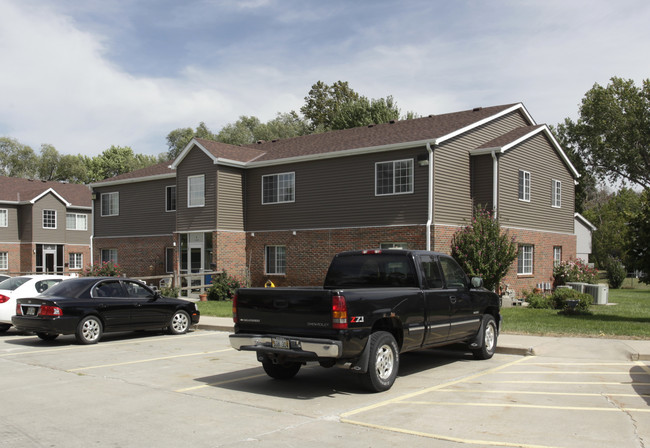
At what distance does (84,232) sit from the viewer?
155ft

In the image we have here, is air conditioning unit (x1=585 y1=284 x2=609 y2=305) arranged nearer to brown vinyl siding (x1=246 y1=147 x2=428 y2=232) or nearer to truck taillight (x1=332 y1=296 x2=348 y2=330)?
brown vinyl siding (x1=246 y1=147 x2=428 y2=232)

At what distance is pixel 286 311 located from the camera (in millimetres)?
8633

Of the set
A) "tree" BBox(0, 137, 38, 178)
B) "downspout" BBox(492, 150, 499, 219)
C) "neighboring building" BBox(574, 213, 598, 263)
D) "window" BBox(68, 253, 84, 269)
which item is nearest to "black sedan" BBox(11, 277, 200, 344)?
"downspout" BBox(492, 150, 499, 219)

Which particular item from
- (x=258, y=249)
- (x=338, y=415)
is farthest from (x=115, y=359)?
(x=258, y=249)

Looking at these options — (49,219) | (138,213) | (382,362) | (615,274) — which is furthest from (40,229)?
(382,362)

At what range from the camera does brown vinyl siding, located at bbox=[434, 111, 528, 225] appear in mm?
22031

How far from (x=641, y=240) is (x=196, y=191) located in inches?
721

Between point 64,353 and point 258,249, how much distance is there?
15.3 m

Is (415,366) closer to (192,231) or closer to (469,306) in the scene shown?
(469,306)

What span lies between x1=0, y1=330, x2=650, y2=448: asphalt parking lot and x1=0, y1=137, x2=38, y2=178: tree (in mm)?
71051

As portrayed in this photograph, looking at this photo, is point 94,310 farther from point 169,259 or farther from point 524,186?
point 524,186

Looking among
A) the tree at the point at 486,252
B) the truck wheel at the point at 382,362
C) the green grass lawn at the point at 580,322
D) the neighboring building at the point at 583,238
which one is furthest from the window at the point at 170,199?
the neighboring building at the point at 583,238

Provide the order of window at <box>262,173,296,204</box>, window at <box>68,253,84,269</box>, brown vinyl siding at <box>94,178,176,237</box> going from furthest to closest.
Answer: window at <box>68,253,84,269</box> → brown vinyl siding at <box>94,178,176,237</box> → window at <box>262,173,296,204</box>

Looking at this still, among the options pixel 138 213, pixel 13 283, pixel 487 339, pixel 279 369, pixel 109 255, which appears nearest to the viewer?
pixel 279 369
